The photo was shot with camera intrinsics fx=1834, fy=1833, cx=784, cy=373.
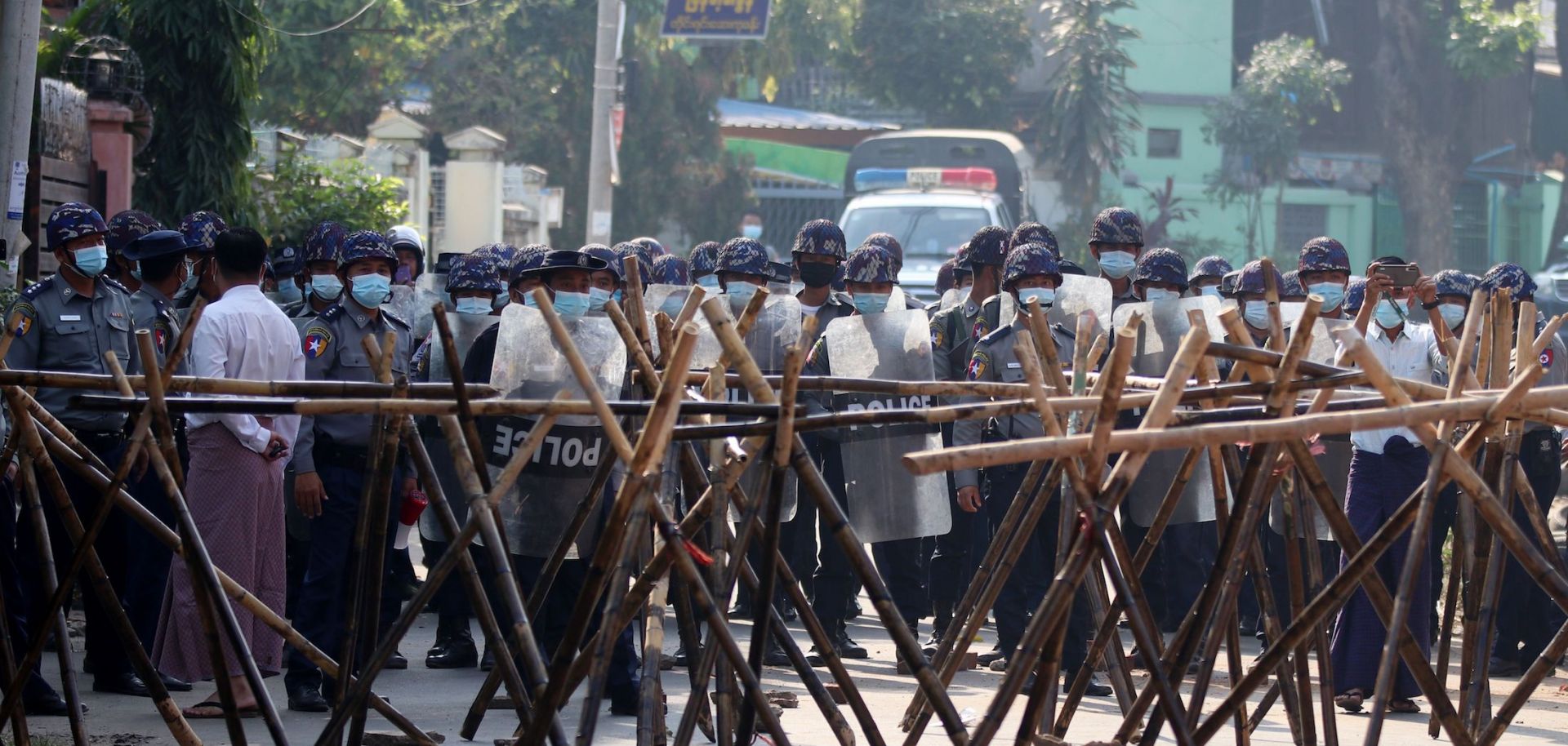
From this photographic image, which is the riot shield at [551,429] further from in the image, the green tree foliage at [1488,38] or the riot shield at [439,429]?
the green tree foliage at [1488,38]

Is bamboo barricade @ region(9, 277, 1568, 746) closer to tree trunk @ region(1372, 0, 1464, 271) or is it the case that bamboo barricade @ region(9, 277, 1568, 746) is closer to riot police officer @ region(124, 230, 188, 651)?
Answer: riot police officer @ region(124, 230, 188, 651)

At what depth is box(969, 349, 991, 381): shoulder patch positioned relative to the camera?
7.55 meters

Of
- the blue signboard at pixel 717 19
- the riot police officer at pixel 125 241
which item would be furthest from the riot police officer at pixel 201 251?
the blue signboard at pixel 717 19

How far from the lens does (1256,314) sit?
28.7ft

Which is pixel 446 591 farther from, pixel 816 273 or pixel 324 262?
pixel 816 273

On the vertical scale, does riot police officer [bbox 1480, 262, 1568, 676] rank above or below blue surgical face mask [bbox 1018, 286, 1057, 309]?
below

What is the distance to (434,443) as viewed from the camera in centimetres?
736

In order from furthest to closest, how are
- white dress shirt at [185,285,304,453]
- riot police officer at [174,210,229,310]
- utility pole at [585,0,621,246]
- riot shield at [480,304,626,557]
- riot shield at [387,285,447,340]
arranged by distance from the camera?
utility pole at [585,0,621,246], riot shield at [387,285,447,340], riot police officer at [174,210,229,310], white dress shirt at [185,285,304,453], riot shield at [480,304,626,557]

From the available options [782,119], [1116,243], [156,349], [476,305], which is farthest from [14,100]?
[782,119]

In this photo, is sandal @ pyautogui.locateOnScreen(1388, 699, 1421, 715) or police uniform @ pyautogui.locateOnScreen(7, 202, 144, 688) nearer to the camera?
police uniform @ pyautogui.locateOnScreen(7, 202, 144, 688)

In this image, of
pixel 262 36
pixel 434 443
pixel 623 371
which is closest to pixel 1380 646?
pixel 623 371

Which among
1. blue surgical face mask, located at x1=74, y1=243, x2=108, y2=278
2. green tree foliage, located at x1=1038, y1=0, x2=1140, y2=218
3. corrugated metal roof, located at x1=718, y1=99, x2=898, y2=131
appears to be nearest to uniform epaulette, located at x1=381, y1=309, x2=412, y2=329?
blue surgical face mask, located at x1=74, y1=243, x2=108, y2=278

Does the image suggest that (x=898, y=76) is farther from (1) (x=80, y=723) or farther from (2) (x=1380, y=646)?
(1) (x=80, y=723)

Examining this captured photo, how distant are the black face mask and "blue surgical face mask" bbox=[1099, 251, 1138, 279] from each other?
1.41 metres
